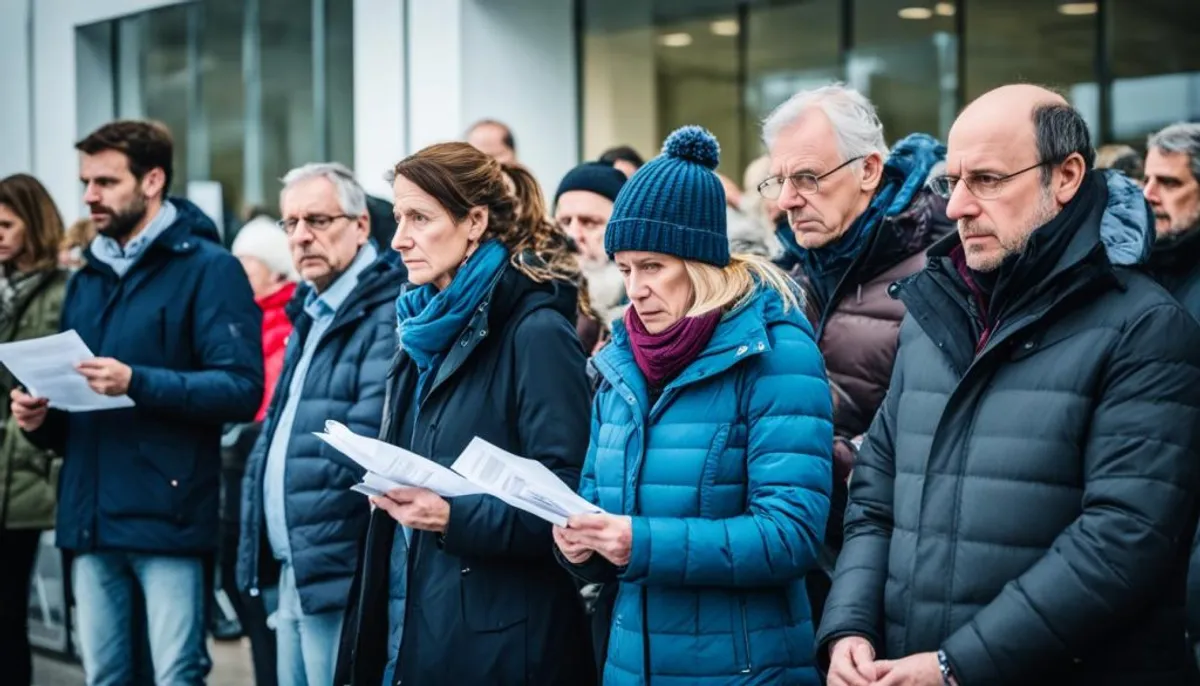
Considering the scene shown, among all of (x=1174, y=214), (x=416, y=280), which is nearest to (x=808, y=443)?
(x=416, y=280)

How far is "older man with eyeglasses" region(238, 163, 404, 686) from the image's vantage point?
14.7ft

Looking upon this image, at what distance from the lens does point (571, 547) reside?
310 cm

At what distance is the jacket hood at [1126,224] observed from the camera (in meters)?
2.72

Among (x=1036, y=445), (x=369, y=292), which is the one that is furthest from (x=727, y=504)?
(x=369, y=292)

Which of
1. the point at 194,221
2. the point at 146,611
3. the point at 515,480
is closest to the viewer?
the point at 515,480

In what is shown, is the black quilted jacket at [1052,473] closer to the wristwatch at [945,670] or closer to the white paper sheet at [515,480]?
the wristwatch at [945,670]

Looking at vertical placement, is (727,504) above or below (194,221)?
below

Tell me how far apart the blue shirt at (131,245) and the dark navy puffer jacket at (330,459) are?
0.97 meters

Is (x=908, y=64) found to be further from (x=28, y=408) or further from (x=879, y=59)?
(x=28, y=408)

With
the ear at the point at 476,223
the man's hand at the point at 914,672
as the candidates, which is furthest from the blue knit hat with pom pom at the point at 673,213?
the man's hand at the point at 914,672

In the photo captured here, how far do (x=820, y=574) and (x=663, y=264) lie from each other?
106 cm

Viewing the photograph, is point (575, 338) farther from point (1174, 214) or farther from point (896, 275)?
point (1174, 214)

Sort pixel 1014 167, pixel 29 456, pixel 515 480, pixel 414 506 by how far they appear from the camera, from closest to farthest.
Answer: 1. pixel 1014 167
2. pixel 515 480
3. pixel 414 506
4. pixel 29 456

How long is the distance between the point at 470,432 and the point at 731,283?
2.82ft
